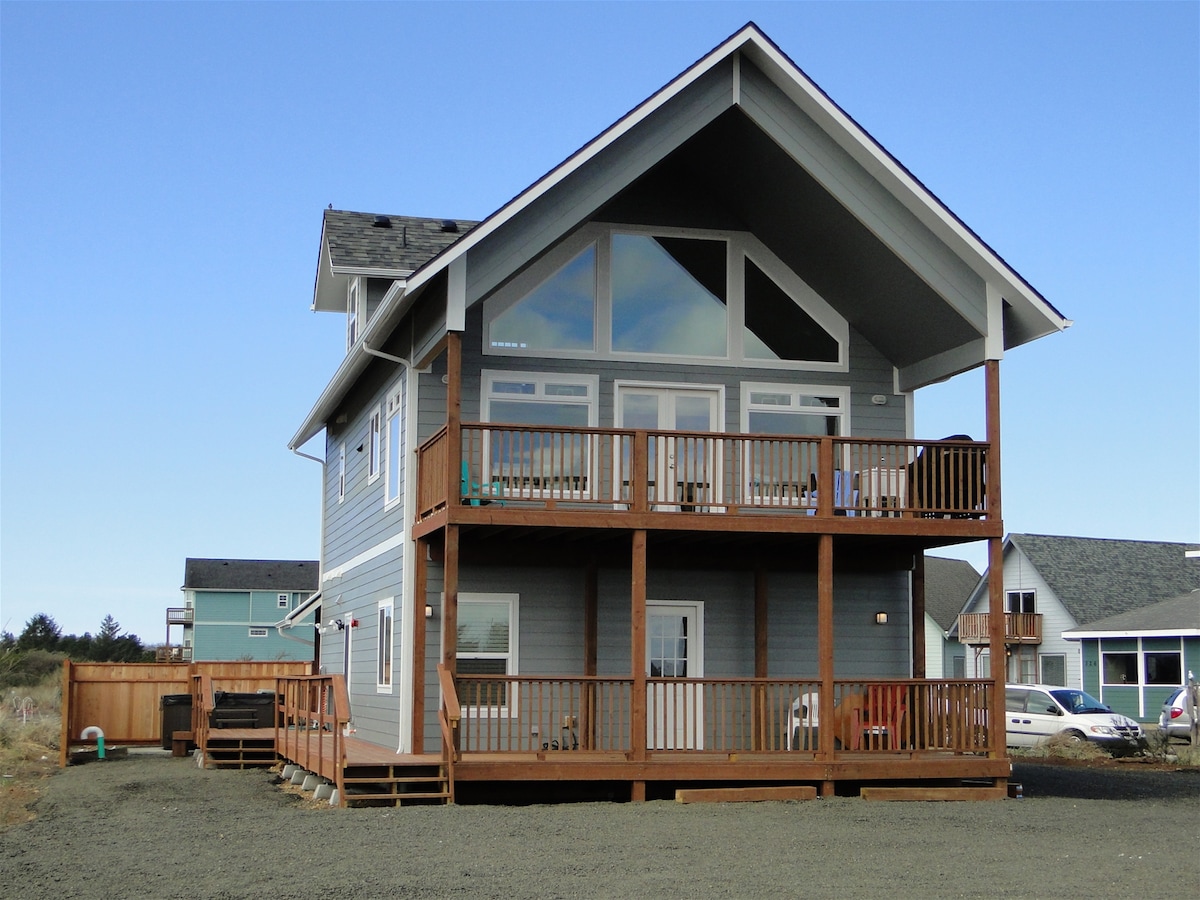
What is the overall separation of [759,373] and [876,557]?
2.88m

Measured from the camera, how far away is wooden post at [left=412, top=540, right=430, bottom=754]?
16.4 meters

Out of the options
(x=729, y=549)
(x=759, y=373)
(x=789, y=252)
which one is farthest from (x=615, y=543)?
(x=789, y=252)

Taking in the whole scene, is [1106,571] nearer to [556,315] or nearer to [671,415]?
[671,415]

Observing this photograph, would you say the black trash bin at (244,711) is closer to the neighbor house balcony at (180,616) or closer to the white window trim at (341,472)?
the white window trim at (341,472)

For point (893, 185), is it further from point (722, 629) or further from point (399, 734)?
point (399, 734)

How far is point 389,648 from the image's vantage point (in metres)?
18.7

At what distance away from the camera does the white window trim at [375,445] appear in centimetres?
2005

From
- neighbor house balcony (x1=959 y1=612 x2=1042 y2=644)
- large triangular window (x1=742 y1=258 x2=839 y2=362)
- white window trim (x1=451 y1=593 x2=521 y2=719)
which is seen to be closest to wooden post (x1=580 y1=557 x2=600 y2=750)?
white window trim (x1=451 y1=593 x2=521 y2=719)

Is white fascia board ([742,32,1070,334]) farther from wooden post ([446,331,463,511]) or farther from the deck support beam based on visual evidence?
the deck support beam

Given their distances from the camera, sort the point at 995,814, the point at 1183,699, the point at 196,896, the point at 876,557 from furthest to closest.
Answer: the point at 1183,699 < the point at 876,557 < the point at 995,814 < the point at 196,896

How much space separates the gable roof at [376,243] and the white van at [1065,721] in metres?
15.0

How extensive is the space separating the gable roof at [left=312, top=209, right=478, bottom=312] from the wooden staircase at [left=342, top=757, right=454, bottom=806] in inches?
278

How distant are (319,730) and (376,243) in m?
8.33

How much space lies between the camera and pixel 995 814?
14.3 m
